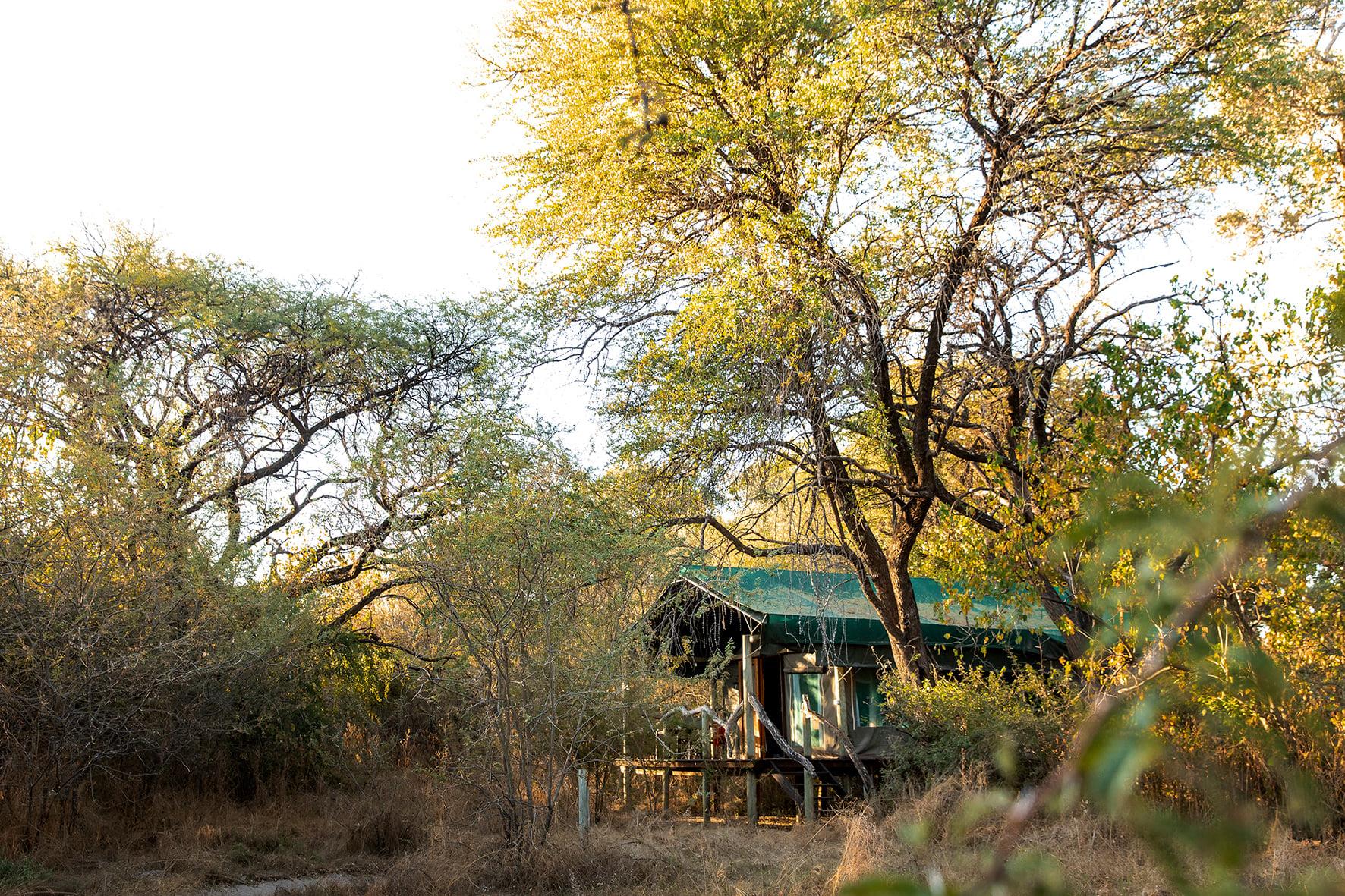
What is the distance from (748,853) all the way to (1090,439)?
17.3 ft

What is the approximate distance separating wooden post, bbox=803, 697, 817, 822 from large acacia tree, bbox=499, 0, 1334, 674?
305 centimetres

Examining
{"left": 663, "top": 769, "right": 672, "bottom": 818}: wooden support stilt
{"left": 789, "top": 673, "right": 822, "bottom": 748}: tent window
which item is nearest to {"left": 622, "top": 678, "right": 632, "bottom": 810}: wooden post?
{"left": 663, "top": 769, "right": 672, "bottom": 818}: wooden support stilt

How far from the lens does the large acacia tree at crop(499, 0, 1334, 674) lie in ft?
37.1

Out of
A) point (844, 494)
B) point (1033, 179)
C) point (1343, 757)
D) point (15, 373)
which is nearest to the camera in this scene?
point (1343, 757)

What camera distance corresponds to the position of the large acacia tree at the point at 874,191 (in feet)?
37.1

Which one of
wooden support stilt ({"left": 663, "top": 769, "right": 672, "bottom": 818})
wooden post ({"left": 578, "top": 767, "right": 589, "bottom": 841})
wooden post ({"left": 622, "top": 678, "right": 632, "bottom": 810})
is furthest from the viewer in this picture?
wooden support stilt ({"left": 663, "top": 769, "right": 672, "bottom": 818})

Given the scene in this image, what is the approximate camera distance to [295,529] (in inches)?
612

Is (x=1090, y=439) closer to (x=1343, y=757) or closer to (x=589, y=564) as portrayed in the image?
(x=1343, y=757)

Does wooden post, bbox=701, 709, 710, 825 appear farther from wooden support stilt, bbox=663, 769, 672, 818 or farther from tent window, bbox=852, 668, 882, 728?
tent window, bbox=852, 668, 882, 728

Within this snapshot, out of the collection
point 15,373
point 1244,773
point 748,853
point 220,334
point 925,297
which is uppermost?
point 220,334

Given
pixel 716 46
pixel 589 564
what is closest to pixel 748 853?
pixel 589 564

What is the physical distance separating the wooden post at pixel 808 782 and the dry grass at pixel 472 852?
1.84 feet

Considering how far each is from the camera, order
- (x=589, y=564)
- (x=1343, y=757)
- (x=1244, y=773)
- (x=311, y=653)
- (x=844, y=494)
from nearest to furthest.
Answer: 1. (x=1244, y=773)
2. (x=1343, y=757)
3. (x=589, y=564)
4. (x=844, y=494)
5. (x=311, y=653)

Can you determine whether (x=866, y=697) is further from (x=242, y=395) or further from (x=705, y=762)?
(x=242, y=395)
